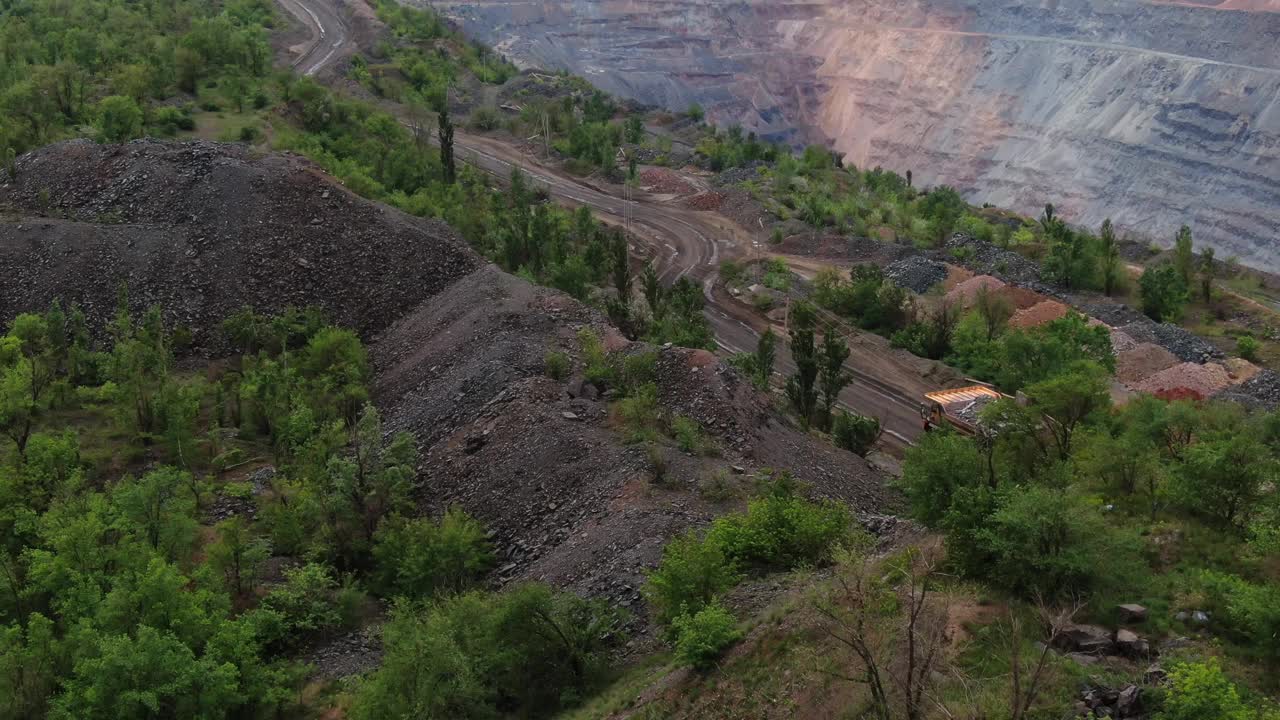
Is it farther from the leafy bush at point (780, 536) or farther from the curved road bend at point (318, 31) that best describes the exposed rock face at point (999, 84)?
the leafy bush at point (780, 536)

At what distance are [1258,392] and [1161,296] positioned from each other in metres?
11.6

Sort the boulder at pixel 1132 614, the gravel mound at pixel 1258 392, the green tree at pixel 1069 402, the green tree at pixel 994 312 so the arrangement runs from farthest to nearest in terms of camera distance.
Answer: the green tree at pixel 994 312
the gravel mound at pixel 1258 392
the green tree at pixel 1069 402
the boulder at pixel 1132 614

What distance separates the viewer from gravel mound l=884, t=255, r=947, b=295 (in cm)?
6069

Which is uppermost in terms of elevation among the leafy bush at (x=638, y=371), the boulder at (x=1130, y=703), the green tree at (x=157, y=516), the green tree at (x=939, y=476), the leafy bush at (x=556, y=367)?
the boulder at (x=1130, y=703)

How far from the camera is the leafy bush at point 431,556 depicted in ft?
93.0

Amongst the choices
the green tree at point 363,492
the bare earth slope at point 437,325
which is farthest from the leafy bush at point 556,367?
the green tree at point 363,492

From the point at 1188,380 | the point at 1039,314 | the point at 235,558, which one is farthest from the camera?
the point at 1039,314

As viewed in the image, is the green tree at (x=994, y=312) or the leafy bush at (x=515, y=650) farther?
the green tree at (x=994, y=312)

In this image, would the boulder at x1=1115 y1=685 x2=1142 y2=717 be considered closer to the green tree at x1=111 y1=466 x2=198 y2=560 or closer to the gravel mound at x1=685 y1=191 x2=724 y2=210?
the green tree at x1=111 y1=466 x2=198 y2=560

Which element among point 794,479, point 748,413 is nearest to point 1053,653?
point 794,479

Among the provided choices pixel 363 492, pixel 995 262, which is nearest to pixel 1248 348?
pixel 995 262

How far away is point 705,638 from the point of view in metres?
21.5

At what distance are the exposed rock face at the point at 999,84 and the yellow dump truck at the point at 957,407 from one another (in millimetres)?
52786

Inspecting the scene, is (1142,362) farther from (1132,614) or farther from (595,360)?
(1132,614)
